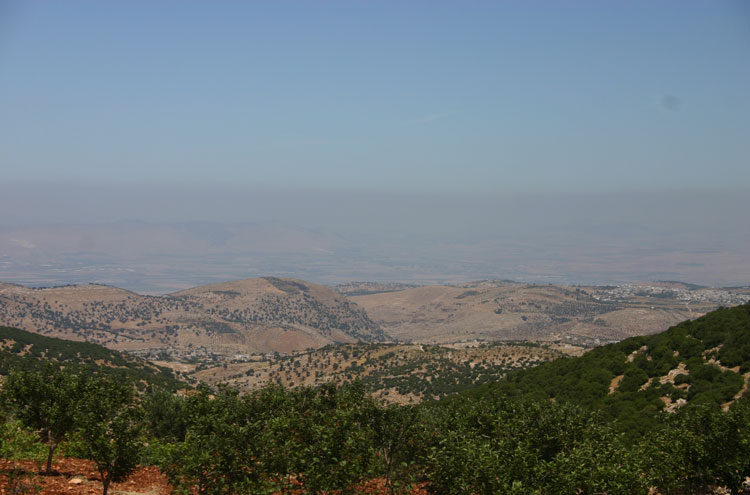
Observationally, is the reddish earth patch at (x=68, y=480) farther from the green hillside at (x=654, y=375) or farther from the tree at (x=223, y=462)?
the green hillside at (x=654, y=375)

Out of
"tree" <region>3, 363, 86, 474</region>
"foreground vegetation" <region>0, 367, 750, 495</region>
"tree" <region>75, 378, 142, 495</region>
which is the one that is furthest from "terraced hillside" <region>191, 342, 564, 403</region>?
"tree" <region>75, 378, 142, 495</region>

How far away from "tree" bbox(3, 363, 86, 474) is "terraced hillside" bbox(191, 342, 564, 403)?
1382 inches

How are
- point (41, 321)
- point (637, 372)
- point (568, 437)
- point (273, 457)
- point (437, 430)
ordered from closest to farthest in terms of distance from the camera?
point (273, 457) → point (568, 437) → point (437, 430) → point (637, 372) → point (41, 321)

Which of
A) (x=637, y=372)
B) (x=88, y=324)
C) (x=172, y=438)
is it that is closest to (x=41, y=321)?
(x=88, y=324)

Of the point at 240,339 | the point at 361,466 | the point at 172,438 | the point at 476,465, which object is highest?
the point at 476,465

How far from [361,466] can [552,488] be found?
754cm

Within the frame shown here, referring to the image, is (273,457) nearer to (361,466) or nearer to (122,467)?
(361,466)

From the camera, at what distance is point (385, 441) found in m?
26.5

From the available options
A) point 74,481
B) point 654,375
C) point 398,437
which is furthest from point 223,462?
point 654,375

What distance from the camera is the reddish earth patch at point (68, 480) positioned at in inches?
906

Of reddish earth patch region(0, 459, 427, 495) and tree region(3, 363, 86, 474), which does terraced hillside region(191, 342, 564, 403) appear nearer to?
reddish earth patch region(0, 459, 427, 495)

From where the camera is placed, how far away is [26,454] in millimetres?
24438

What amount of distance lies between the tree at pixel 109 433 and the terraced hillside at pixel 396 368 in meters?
36.8

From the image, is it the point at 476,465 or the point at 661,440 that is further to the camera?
the point at 661,440
